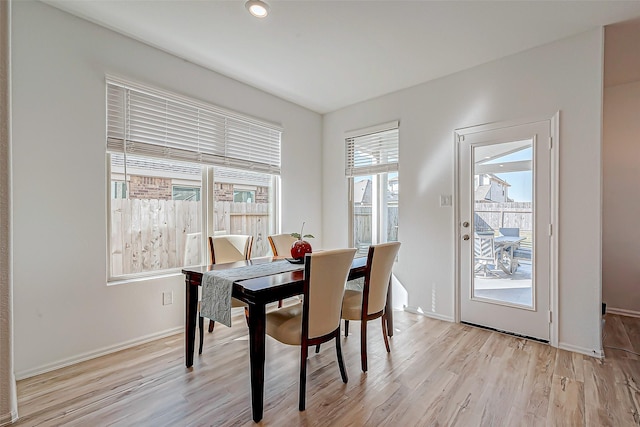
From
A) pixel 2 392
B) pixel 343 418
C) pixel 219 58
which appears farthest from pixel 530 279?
pixel 2 392

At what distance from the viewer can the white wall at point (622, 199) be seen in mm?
3428

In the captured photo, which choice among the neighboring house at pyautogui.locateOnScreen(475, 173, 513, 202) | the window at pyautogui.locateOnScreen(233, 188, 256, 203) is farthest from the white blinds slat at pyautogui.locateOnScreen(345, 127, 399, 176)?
the window at pyautogui.locateOnScreen(233, 188, 256, 203)

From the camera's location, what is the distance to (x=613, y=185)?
11.7 ft

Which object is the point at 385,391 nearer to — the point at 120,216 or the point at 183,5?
the point at 120,216

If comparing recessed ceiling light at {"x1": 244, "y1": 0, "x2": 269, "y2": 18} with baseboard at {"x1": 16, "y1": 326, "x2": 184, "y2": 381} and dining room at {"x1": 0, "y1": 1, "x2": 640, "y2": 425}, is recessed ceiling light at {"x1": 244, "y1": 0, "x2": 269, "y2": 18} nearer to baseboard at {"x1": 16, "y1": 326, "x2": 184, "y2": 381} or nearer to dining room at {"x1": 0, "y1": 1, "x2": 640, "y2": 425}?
dining room at {"x1": 0, "y1": 1, "x2": 640, "y2": 425}

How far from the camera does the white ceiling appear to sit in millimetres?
2238

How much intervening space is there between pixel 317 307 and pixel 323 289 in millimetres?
116

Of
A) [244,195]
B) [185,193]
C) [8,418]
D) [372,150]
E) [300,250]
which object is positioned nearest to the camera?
[8,418]

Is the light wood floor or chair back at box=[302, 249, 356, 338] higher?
chair back at box=[302, 249, 356, 338]

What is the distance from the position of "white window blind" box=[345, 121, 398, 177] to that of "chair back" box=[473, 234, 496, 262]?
1.27 m

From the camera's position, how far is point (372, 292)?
230cm

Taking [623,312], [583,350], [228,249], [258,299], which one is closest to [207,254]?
[228,249]

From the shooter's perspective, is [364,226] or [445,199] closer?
[445,199]

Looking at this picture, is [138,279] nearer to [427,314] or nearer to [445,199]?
[427,314]
